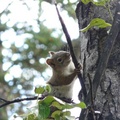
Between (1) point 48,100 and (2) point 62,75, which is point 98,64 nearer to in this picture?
(1) point 48,100

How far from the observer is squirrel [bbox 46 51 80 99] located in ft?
9.35

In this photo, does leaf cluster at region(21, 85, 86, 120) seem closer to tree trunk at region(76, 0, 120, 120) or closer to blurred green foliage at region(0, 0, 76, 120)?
tree trunk at region(76, 0, 120, 120)

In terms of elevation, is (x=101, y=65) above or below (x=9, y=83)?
above

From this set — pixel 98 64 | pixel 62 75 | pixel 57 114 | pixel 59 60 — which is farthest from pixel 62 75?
pixel 57 114

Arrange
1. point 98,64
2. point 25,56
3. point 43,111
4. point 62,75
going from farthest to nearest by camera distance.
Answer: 1. point 25,56
2. point 62,75
3. point 98,64
4. point 43,111

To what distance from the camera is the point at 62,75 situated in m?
3.02

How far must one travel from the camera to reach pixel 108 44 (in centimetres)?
151

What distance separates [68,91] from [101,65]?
1456 millimetres

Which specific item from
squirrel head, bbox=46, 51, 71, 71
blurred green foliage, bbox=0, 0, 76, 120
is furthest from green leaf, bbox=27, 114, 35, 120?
blurred green foliage, bbox=0, 0, 76, 120

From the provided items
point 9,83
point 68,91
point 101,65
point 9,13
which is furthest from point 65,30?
point 9,83

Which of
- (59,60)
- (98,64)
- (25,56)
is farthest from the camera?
(25,56)

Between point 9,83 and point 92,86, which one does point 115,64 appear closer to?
point 92,86

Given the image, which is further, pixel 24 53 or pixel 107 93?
pixel 24 53

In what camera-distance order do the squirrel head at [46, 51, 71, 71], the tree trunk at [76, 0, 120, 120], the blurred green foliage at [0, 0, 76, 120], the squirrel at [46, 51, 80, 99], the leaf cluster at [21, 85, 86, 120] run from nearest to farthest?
the leaf cluster at [21, 85, 86, 120], the tree trunk at [76, 0, 120, 120], the squirrel at [46, 51, 80, 99], the squirrel head at [46, 51, 71, 71], the blurred green foliage at [0, 0, 76, 120]
